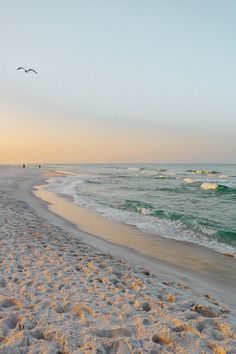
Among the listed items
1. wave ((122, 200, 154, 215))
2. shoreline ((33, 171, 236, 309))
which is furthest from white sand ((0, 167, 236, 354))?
wave ((122, 200, 154, 215))

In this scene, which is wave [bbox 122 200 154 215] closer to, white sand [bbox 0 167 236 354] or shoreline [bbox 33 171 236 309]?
shoreline [bbox 33 171 236 309]

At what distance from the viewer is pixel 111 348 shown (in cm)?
404

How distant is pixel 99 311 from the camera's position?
4977 millimetres

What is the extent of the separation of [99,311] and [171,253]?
6.02 meters

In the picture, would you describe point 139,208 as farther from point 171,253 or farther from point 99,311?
point 99,311

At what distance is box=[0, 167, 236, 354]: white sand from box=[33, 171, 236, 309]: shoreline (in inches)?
47.2

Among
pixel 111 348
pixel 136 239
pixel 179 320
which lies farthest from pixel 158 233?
pixel 111 348

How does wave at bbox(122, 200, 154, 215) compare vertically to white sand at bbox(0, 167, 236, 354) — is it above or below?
below

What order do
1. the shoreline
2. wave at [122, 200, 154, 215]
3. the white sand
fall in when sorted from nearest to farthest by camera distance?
the white sand
the shoreline
wave at [122, 200, 154, 215]

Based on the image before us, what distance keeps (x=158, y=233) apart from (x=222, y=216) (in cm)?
638

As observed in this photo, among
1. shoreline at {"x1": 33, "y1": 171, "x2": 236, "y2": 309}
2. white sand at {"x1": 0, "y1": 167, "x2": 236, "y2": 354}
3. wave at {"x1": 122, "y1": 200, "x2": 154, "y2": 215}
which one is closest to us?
white sand at {"x1": 0, "y1": 167, "x2": 236, "y2": 354}

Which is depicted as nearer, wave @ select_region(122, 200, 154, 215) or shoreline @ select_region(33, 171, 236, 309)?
shoreline @ select_region(33, 171, 236, 309)

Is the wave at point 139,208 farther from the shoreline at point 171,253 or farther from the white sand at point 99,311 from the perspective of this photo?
the white sand at point 99,311

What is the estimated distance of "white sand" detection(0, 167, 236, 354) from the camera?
4074 mm
